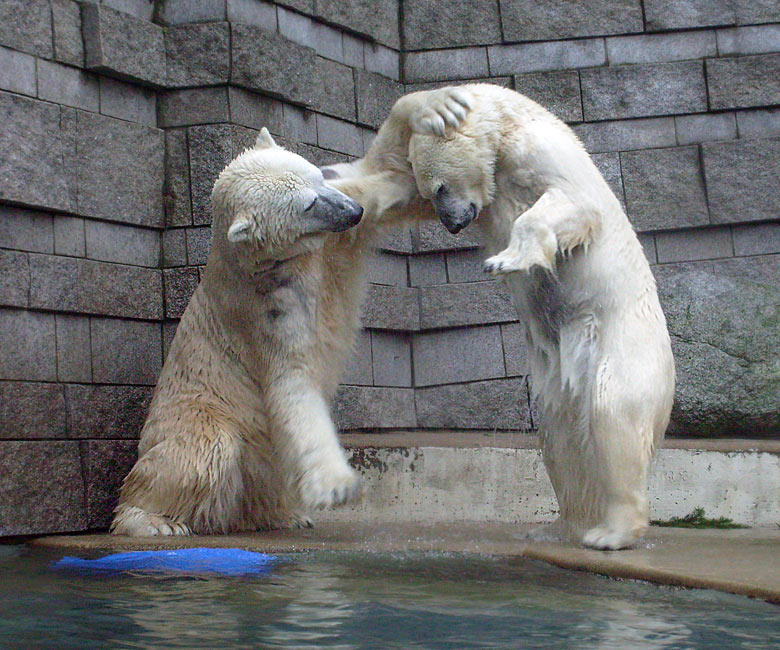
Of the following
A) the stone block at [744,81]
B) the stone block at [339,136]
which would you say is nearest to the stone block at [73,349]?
the stone block at [339,136]

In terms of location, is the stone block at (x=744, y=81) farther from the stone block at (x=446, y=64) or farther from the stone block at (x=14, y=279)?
the stone block at (x=14, y=279)

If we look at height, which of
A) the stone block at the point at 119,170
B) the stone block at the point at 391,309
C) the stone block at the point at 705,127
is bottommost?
the stone block at the point at 391,309

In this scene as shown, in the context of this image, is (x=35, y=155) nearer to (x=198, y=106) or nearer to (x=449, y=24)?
(x=198, y=106)

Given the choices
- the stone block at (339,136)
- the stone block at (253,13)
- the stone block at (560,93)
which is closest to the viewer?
the stone block at (253,13)

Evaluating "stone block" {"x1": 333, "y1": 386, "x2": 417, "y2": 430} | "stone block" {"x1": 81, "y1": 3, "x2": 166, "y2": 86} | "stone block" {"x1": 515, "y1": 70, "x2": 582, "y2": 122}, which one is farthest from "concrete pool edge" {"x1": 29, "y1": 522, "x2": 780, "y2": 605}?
"stone block" {"x1": 515, "y1": 70, "x2": 582, "y2": 122}

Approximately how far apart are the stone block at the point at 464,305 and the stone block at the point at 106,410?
6.27 feet

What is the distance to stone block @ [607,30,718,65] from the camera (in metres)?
6.29

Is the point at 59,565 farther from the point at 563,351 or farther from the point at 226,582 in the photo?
the point at 563,351

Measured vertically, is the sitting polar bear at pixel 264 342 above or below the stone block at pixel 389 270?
below

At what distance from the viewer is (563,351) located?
12.7 ft

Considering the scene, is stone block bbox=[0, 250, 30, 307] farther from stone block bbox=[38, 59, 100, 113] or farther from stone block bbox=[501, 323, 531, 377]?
stone block bbox=[501, 323, 531, 377]

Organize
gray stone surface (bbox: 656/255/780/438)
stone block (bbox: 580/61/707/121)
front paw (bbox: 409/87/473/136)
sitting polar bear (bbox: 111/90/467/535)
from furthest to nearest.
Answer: stone block (bbox: 580/61/707/121) → gray stone surface (bbox: 656/255/780/438) → sitting polar bear (bbox: 111/90/467/535) → front paw (bbox: 409/87/473/136)

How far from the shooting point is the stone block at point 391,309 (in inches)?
242

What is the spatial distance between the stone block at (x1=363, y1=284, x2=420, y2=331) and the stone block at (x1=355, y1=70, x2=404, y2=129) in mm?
1030
